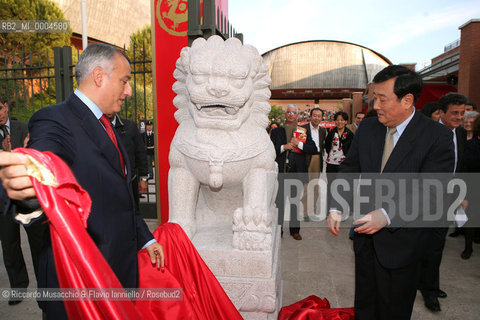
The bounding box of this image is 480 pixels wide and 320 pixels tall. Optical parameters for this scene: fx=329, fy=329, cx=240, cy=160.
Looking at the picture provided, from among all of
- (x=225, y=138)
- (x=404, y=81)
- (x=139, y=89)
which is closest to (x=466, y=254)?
(x=404, y=81)

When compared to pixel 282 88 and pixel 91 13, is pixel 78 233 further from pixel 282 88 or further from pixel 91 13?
pixel 282 88

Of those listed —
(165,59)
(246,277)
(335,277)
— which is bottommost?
(335,277)

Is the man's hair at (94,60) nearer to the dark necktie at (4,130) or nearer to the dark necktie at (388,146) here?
the dark necktie at (388,146)

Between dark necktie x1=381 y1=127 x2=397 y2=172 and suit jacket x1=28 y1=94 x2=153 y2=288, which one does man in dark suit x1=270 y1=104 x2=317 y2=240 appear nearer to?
dark necktie x1=381 y1=127 x2=397 y2=172

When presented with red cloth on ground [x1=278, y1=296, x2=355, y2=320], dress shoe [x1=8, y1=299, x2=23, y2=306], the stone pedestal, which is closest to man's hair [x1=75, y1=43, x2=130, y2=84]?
the stone pedestal

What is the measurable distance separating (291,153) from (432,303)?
2.10 meters

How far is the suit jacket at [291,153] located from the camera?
13.1 feet

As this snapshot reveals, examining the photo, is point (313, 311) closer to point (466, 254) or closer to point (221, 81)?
Answer: point (221, 81)

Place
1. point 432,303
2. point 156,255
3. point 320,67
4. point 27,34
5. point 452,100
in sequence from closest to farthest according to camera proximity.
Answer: point 156,255 < point 432,303 < point 452,100 < point 27,34 < point 320,67

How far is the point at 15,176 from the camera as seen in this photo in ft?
2.78

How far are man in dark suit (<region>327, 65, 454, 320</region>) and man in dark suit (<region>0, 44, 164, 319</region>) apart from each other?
1.15 meters

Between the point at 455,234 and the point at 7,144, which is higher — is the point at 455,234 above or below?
below

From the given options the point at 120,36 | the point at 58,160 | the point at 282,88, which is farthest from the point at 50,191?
the point at 282,88

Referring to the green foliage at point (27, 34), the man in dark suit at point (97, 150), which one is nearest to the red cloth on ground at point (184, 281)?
the man in dark suit at point (97, 150)
